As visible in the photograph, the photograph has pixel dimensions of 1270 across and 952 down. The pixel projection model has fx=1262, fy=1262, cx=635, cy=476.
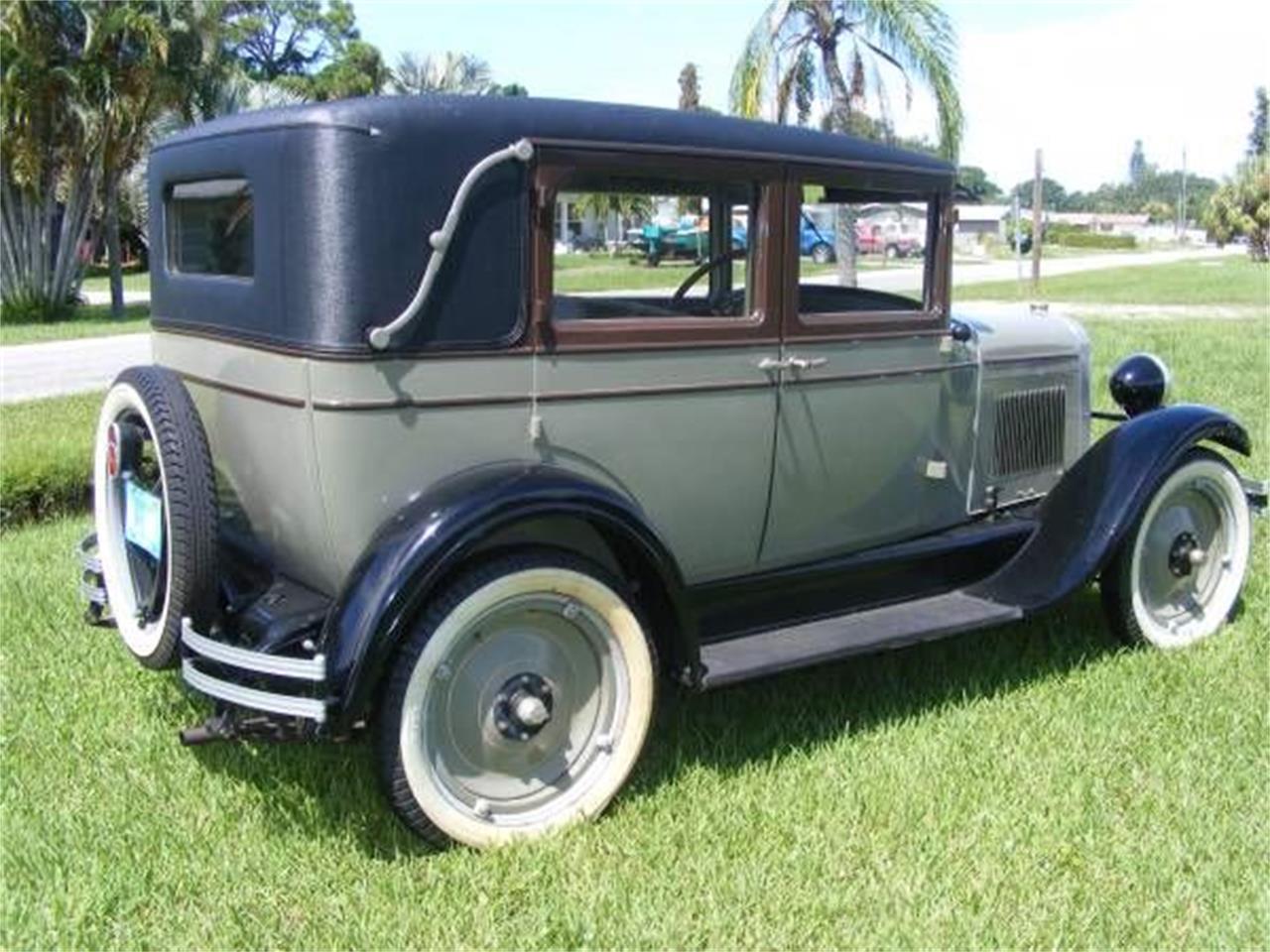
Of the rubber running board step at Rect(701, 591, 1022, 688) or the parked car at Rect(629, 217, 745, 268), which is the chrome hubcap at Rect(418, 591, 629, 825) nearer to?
the rubber running board step at Rect(701, 591, 1022, 688)

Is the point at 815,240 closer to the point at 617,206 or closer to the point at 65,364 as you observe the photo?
the point at 617,206

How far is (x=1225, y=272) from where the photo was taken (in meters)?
36.1

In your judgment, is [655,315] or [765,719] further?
[765,719]

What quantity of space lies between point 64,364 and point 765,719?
12.5 meters

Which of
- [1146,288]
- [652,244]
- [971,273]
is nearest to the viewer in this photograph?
[652,244]

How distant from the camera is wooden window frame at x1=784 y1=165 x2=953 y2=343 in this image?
3635mm

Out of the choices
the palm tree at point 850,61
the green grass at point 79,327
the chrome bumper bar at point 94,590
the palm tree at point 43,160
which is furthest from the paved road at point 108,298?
the chrome bumper bar at point 94,590

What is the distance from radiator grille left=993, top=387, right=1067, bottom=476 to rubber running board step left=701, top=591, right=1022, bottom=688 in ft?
2.31

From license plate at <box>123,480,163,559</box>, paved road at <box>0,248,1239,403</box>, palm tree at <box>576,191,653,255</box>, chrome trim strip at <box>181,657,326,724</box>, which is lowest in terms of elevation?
paved road at <box>0,248,1239,403</box>

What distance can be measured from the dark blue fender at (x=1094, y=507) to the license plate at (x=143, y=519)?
253 cm

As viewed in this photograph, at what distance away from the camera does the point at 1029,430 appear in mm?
4715

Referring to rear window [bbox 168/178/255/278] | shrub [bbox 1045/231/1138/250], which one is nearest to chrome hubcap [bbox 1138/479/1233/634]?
rear window [bbox 168/178/255/278]

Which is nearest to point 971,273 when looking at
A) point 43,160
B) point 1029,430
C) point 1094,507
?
point 43,160

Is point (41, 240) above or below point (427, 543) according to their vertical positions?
above
